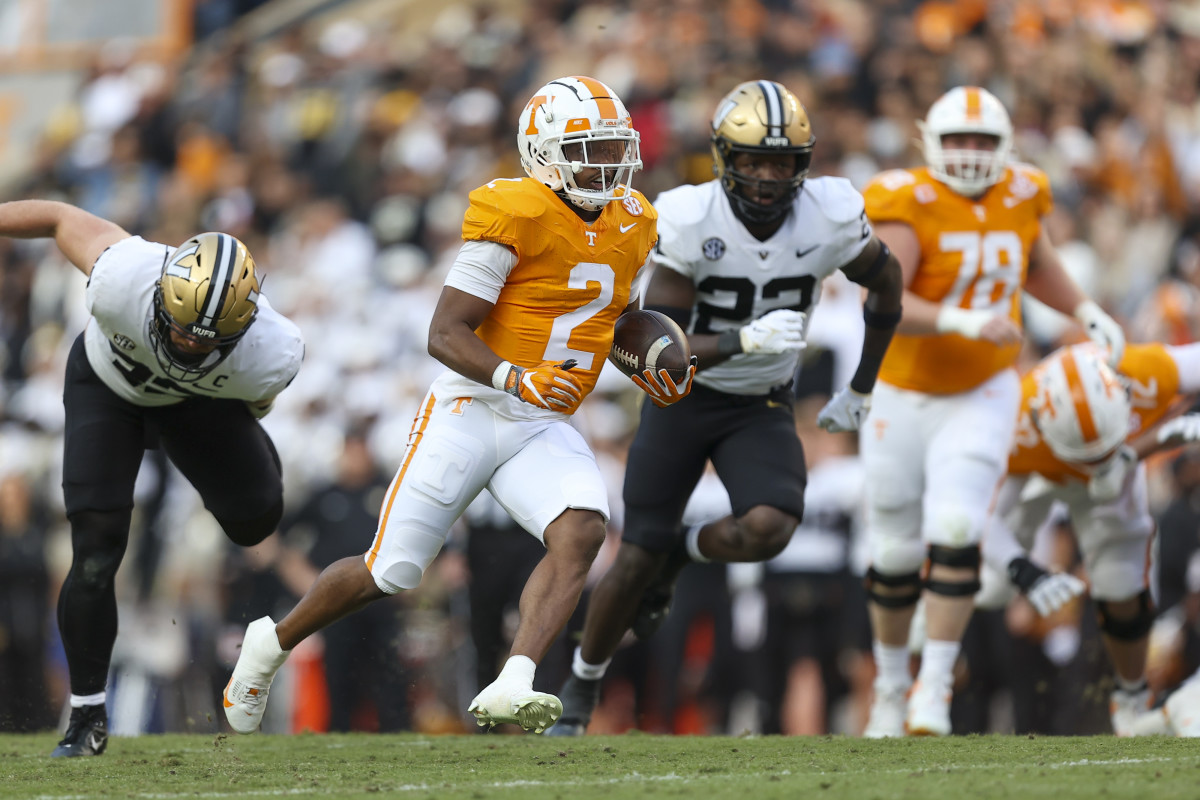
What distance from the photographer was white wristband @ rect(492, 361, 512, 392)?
463 cm

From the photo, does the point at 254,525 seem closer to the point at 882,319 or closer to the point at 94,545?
the point at 94,545

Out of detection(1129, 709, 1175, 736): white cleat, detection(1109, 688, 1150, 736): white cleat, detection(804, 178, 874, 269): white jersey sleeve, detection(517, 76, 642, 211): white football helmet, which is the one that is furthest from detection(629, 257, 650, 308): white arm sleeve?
detection(1109, 688, 1150, 736): white cleat

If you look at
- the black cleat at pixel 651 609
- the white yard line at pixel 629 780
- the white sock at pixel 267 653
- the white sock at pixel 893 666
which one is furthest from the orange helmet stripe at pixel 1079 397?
the white sock at pixel 267 653

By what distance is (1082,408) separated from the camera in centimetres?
648

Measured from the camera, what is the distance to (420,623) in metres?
8.47

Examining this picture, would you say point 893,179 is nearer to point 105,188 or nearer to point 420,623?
point 420,623

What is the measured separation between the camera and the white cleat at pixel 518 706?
433 cm

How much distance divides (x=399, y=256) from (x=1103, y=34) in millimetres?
5026

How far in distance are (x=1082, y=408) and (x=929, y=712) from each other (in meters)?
1.38

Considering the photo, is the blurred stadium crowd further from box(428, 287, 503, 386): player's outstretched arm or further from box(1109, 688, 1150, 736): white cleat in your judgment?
box(428, 287, 503, 386): player's outstretched arm

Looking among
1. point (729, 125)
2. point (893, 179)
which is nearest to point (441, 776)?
point (729, 125)

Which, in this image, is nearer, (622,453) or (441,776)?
(441,776)

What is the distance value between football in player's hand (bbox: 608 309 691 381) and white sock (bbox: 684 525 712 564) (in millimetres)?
1178

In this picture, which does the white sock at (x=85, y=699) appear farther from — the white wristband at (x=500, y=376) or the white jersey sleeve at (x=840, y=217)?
the white jersey sleeve at (x=840, y=217)
